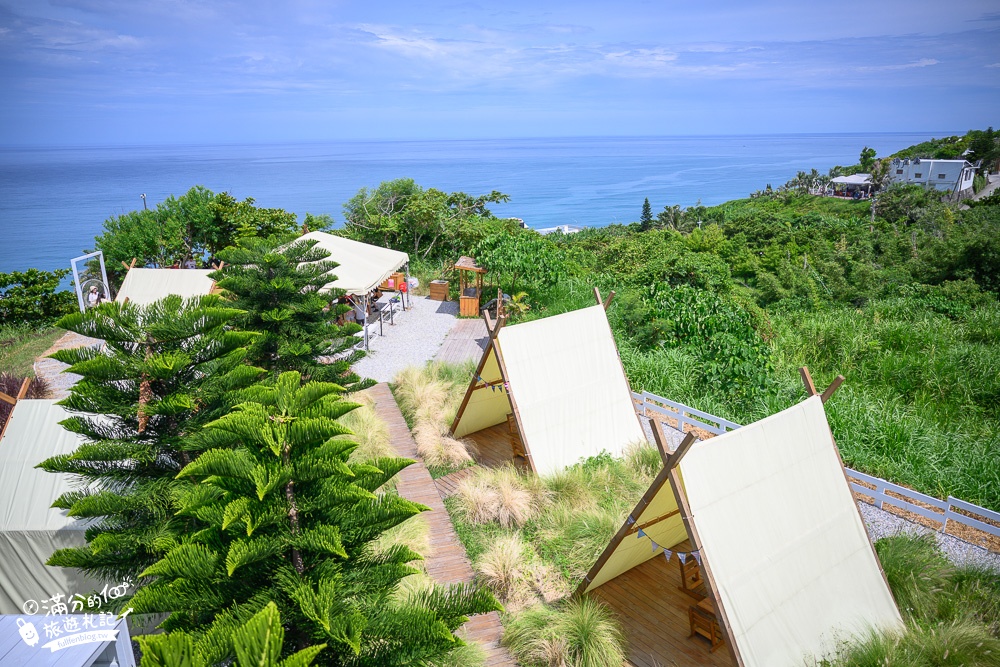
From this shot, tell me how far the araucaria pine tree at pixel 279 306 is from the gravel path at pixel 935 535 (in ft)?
14.4

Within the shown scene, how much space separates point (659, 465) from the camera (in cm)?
702

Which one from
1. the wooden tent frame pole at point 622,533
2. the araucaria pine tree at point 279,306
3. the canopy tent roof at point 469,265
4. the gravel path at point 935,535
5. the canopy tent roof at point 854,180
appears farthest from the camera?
the canopy tent roof at point 854,180

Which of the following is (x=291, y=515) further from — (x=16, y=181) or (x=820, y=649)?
(x=16, y=181)

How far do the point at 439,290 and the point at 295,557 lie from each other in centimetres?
1326

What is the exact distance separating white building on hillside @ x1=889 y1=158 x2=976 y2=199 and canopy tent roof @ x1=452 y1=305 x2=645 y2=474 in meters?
49.5

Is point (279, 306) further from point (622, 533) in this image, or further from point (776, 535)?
point (776, 535)

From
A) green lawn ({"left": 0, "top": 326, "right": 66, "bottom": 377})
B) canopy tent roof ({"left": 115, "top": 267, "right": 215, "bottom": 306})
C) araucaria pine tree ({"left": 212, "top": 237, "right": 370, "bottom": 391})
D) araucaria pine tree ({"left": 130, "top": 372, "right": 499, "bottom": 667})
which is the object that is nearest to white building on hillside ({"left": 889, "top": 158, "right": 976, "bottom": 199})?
canopy tent roof ({"left": 115, "top": 267, "right": 215, "bottom": 306})

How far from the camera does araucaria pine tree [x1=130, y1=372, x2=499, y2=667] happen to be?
9.89 feet

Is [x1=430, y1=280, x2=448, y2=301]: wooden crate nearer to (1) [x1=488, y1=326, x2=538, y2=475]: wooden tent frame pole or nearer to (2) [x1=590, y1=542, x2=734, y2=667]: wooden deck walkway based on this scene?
(1) [x1=488, y1=326, x2=538, y2=475]: wooden tent frame pole

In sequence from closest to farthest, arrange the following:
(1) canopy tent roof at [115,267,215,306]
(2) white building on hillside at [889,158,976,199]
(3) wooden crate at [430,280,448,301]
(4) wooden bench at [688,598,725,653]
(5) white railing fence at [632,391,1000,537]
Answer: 1. (4) wooden bench at [688,598,725,653]
2. (5) white railing fence at [632,391,1000,537]
3. (1) canopy tent roof at [115,267,215,306]
4. (3) wooden crate at [430,280,448,301]
5. (2) white building on hillside at [889,158,976,199]

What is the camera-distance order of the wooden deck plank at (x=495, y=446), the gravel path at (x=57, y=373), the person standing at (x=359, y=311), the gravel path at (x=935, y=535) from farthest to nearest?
the person standing at (x=359, y=311), the gravel path at (x=57, y=373), the wooden deck plank at (x=495, y=446), the gravel path at (x=935, y=535)

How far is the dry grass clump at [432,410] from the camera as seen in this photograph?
25.0ft

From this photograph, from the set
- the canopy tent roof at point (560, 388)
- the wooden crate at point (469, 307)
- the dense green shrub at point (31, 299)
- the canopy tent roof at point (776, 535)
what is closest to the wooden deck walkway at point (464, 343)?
the wooden crate at point (469, 307)

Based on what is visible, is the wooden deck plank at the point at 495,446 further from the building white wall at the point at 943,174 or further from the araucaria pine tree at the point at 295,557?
the building white wall at the point at 943,174
